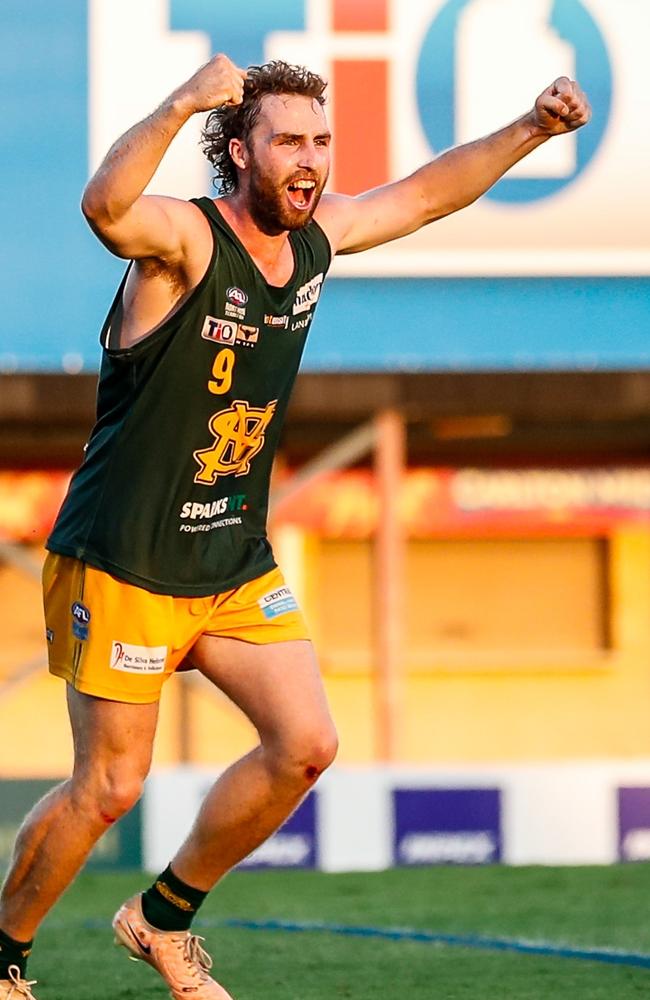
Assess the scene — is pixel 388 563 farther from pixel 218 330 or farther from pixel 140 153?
pixel 140 153

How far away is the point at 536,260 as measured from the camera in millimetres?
11914

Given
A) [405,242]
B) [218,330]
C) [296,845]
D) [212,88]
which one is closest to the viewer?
[212,88]

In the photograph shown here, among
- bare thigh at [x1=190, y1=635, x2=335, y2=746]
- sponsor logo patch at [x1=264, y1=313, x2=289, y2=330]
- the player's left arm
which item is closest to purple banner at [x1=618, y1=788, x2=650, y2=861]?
the player's left arm

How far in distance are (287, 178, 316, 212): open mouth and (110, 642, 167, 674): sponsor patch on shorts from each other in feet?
3.87

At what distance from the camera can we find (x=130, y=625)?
216 inches

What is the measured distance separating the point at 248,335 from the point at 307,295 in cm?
27

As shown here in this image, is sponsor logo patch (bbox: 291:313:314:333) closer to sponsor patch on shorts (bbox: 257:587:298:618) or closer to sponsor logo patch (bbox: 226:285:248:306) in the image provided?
sponsor logo patch (bbox: 226:285:248:306)

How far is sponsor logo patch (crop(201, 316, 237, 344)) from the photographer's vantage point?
531cm

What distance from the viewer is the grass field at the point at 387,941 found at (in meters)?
6.41

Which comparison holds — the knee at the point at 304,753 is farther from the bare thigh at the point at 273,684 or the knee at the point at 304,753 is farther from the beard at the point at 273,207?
the beard at the point at 273,207

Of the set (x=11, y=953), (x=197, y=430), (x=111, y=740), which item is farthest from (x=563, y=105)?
(x=11, y=953)

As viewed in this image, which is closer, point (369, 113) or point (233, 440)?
point (233, 440)

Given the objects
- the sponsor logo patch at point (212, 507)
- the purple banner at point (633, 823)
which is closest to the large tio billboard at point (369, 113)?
the purple banner at point (633, 823)

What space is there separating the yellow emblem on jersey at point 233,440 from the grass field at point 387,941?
65.2 inches
